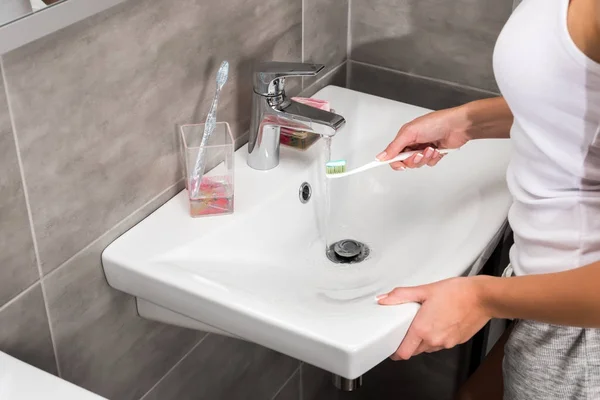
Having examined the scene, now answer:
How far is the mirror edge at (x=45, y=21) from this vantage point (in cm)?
79

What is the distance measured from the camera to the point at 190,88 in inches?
43.4

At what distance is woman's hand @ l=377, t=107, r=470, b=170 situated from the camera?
1158 mm

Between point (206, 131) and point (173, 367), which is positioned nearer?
point (206, 131)

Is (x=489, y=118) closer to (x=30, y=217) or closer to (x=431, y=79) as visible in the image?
(x=431, y=79)

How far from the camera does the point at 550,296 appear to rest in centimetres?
85

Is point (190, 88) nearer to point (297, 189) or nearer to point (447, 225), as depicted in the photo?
point (297, 189)

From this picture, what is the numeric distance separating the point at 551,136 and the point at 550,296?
0.18 meters

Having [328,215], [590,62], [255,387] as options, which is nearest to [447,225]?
[328,215]

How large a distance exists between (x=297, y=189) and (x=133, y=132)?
11.2 inches

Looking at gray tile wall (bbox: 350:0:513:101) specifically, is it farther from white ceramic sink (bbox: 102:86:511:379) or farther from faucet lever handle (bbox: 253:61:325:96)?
→ faucet lever handle (bbox: 253:61:325:96)

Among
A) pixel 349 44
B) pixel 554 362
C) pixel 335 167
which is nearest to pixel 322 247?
pixel 335 167

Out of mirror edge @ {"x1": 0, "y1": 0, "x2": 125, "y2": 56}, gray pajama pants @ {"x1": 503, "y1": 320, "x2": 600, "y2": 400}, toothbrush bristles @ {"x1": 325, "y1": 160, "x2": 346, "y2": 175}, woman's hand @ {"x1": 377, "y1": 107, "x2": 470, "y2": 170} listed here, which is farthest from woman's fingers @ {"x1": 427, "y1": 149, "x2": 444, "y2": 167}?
mirror edge @ {"x1": 0, "y1": 0, "x2": 125, "y2": 56}

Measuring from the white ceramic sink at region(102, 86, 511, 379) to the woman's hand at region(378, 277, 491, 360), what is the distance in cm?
1

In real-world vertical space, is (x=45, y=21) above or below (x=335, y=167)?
above
